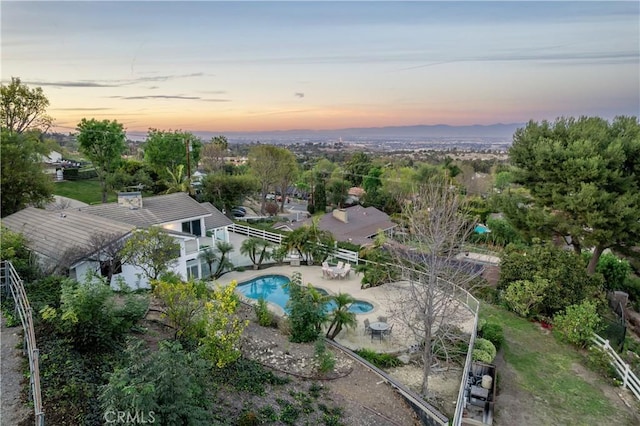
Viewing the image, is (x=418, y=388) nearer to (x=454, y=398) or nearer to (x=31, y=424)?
(x=454, y=398)

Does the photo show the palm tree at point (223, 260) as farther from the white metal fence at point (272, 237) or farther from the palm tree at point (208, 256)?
the white metal fence at point (272, 237)

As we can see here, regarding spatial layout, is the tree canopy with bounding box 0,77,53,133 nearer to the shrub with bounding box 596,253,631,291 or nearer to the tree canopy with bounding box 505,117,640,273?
the tree canopy with bounding box 505,117,640,273

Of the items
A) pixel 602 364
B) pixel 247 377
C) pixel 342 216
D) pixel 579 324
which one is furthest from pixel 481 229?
pixel 247 377

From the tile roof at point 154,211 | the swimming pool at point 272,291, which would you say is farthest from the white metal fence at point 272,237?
the tile roof at point 154,211

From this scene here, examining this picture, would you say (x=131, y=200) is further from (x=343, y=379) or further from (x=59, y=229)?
(x=343, y=379)

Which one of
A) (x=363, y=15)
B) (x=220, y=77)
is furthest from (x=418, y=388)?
(x=220, y=77)
